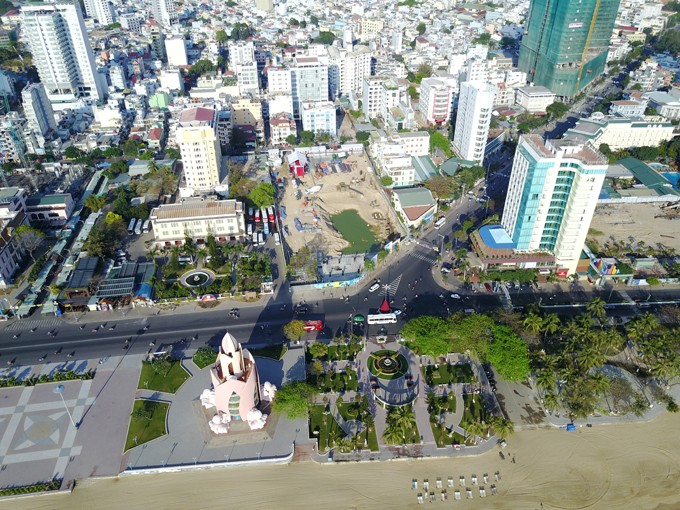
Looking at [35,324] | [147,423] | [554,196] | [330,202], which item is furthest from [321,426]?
[330,202]

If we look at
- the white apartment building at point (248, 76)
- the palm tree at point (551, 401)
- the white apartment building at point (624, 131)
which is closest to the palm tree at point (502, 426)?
the palm tree at point (551, 401)

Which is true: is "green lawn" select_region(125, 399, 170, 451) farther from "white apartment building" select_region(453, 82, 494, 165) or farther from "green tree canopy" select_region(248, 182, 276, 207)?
"white apartment building" select_region(453, 82, 494, 165)

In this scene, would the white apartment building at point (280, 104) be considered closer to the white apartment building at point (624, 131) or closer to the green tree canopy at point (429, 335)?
the white apartment building at point (624, 131)

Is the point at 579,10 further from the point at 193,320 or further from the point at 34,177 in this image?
the point at 34,177

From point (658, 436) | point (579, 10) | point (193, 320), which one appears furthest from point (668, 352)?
point (579, 10)

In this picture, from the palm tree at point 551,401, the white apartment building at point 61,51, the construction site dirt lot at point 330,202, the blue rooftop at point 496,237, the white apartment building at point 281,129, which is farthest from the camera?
the white apartment building at point 61,51
